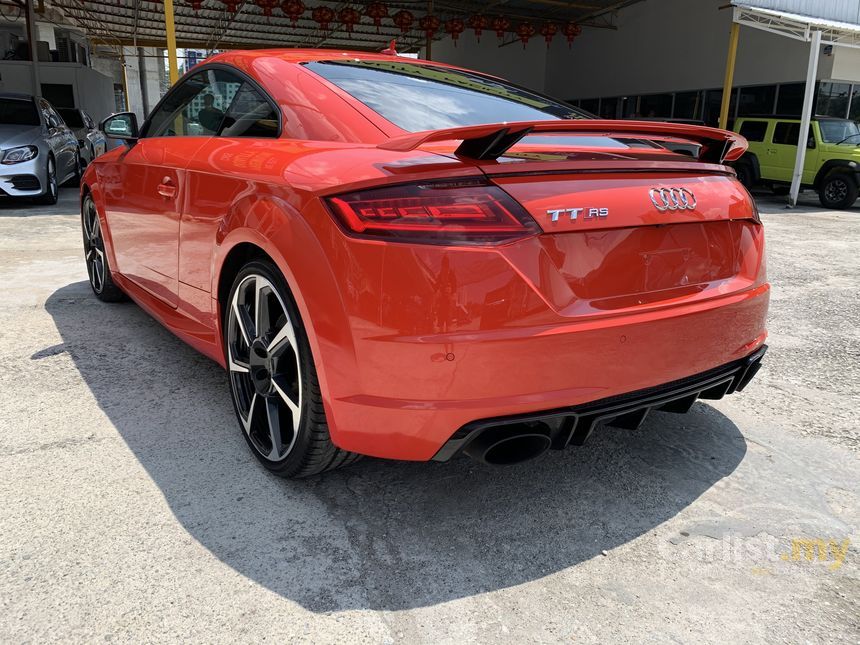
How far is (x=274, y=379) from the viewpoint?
2336mm

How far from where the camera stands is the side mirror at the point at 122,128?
3.85 meters

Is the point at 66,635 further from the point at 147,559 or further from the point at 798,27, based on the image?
the point at 798,27

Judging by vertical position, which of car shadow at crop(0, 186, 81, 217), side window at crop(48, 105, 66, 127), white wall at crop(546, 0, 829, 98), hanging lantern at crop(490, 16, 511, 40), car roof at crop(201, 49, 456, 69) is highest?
hanging lantern at crop(490, 16, 511, 40)

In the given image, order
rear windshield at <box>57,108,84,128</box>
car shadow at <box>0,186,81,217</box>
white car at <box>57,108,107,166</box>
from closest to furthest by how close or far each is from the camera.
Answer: car shadow at <box>0,186,81,217</box> → white car at <box>57,108,107,166</box> → rear windshield at <box>57,108,84,128</box>

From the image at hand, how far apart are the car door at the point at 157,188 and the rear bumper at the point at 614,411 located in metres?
Result: 1.65

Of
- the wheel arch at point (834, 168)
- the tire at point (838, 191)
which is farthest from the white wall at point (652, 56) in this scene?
the tire at point (838, 191)

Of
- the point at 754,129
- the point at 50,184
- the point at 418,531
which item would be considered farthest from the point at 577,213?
the point at 754,129

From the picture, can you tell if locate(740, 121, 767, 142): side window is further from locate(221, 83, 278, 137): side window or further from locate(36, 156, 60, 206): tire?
locate(221, 83, 278, 137): side window

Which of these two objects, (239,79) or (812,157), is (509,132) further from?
(812,157)

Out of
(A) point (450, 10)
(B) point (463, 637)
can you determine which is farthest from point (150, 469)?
(A) point (450, 10)

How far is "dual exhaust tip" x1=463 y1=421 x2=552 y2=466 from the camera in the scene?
1.88m

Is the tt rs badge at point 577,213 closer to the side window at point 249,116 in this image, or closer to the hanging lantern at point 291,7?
the side window at point 249,116

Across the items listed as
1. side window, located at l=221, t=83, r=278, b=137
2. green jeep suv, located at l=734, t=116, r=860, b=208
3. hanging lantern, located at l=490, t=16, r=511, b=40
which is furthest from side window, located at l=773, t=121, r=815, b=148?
side window, located at l=221, t=83, r=278, b=137

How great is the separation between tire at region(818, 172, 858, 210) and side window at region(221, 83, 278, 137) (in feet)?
44.6
